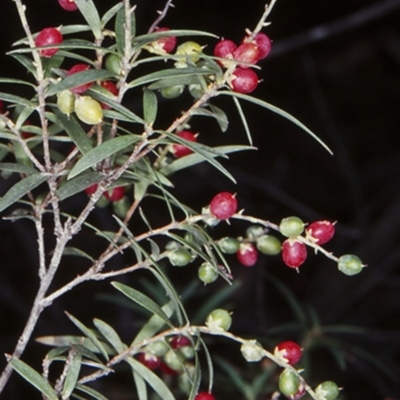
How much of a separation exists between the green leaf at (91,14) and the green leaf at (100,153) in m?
0.14

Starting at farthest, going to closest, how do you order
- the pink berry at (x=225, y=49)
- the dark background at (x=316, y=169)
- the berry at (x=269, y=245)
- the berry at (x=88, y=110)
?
the dark background at (x=316, y=169) → the berry at (x=269, y=245) → the pink berry at (x=225, y=49) → the berry at (x=88, y=110)

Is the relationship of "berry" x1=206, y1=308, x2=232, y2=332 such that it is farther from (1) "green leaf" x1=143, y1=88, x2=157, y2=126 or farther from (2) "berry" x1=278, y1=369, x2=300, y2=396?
(1) "green leaf" x1=143, y1=88, x2=157, y2=126

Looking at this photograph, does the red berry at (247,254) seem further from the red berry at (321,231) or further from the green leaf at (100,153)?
the green leaf at (100,153)

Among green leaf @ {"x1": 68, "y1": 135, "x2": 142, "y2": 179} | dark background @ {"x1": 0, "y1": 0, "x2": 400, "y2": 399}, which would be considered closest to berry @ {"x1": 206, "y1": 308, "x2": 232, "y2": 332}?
green leaf @ {"x1": 68, "y1": 135, "x2": 142, "y2": 179}

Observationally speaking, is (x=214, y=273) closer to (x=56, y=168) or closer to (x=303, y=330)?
(x=56, y=168)

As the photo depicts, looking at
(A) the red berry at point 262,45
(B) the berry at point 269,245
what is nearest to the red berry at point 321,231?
(B) the berry at point 269,245

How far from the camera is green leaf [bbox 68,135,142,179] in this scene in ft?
3.26

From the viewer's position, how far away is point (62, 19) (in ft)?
9.53

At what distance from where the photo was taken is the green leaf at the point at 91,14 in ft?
3.42

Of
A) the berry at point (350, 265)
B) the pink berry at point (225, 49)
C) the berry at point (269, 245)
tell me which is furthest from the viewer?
the berry at point (269, 245)

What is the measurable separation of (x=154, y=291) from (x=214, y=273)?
770 millimetres

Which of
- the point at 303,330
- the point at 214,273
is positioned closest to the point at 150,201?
the point at 303,330

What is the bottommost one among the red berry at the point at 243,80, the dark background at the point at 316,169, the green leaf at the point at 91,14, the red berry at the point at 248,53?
the dark background at the point at 316,169

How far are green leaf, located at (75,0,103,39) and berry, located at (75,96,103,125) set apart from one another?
112 mm
